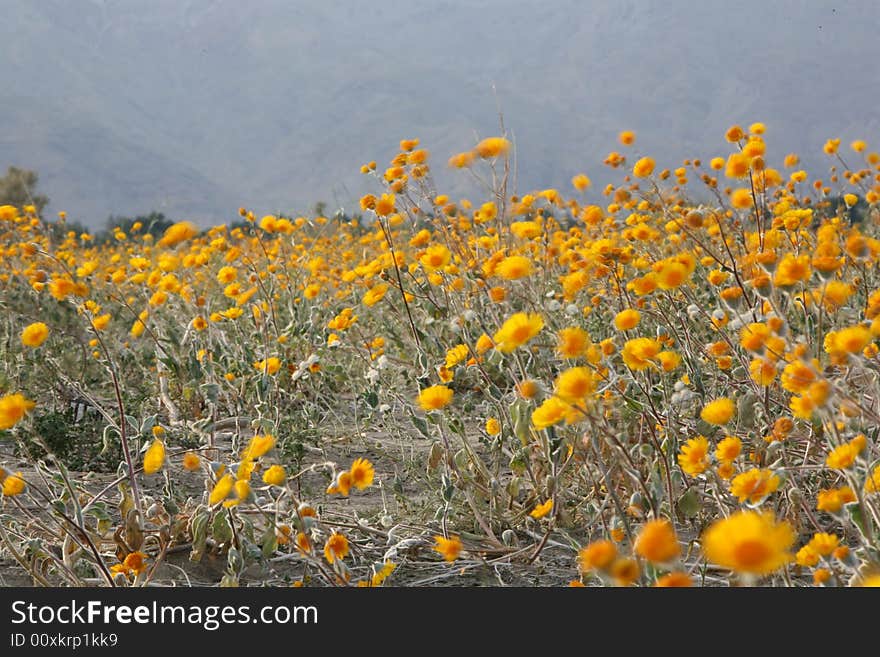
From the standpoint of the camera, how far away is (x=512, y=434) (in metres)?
2.38

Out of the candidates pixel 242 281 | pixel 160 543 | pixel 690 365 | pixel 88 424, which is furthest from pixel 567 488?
pixel 242 281

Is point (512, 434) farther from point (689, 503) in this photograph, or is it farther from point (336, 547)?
point (336, 547)

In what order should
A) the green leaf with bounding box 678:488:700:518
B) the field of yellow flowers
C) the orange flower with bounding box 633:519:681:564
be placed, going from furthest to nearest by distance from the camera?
the green leaf with bounding box 678:488:700:518 → the field of yellow flowers → the orange flower with bounding box 633:519:681:564

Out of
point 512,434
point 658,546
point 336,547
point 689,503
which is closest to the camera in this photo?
point 658,546

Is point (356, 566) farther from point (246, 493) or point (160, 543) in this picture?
point (246, 493)

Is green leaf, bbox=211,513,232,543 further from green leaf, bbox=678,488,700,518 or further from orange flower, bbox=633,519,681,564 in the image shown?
orange flower, bbox=633,519,681,564

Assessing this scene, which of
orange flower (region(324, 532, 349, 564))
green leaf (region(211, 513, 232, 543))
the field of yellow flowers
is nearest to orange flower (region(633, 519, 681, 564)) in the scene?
the field of yellow flowers

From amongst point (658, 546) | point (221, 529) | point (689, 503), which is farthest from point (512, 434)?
point (658, 546)

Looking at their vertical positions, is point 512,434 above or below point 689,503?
above

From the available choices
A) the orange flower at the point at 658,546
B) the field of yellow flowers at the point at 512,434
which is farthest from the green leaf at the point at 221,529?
the orange flower at the point at 658,546

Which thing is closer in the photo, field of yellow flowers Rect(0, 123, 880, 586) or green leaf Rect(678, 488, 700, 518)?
field of yellow flowers Rect(0, 123, 880, 586)

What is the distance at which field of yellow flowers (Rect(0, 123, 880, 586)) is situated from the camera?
1431mm

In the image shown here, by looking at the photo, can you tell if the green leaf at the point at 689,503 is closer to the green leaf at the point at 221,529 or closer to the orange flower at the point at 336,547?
the orange flower at the point at 336,547

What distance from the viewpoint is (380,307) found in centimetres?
459
